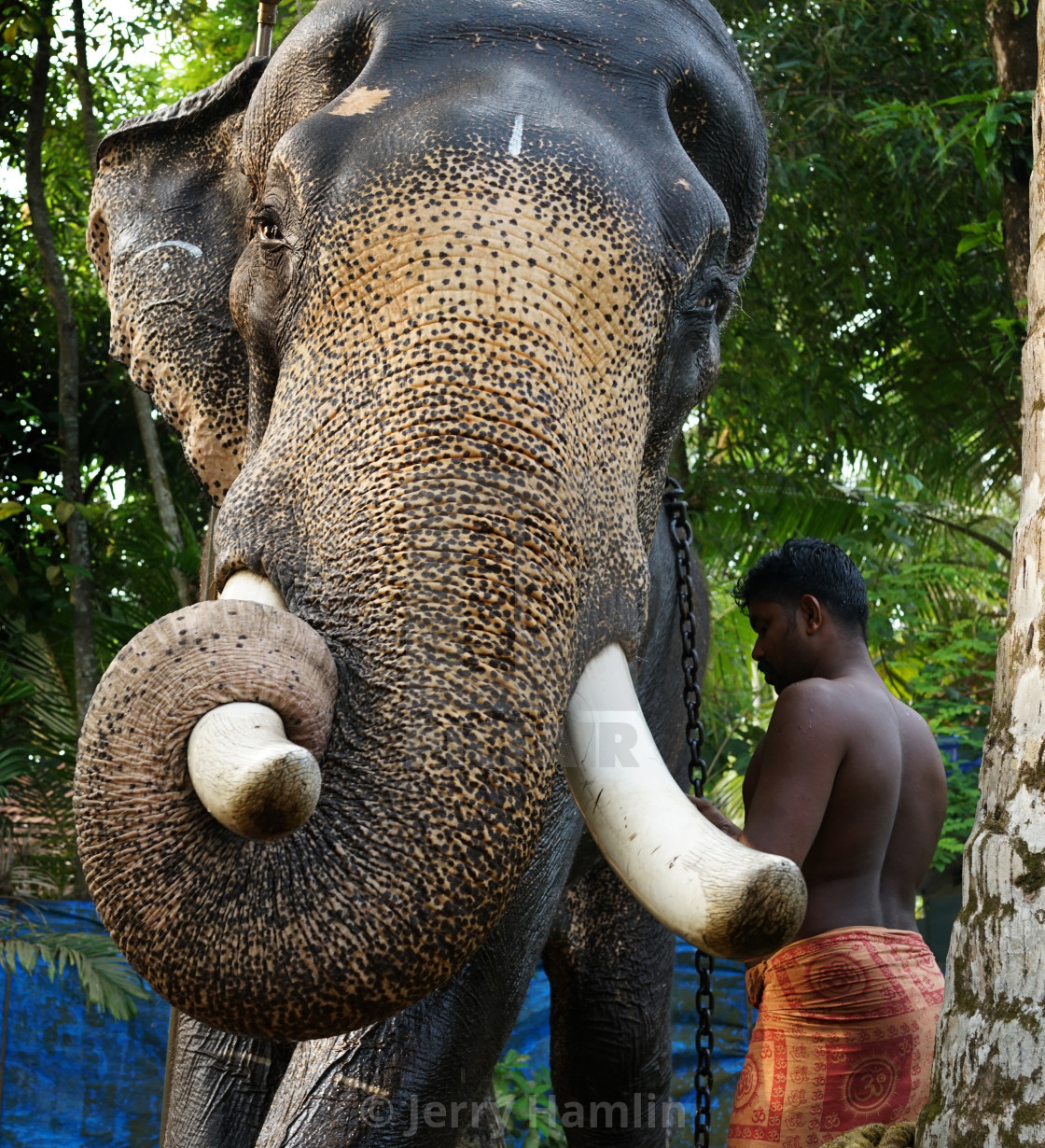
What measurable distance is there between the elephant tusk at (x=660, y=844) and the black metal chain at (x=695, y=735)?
2.12 feet

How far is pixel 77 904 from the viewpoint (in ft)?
19.2

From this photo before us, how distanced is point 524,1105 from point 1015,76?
416 centimetres

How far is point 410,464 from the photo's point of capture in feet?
5.62

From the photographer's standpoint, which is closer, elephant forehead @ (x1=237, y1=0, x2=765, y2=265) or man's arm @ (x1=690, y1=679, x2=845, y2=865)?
elephant forehead @ (x1=237, y1=0, x2=765, y2=265)

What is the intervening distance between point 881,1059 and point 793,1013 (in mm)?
171

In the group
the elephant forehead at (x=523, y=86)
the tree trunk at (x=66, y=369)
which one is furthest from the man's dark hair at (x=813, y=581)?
the tree trunk at (x=66, y=369)

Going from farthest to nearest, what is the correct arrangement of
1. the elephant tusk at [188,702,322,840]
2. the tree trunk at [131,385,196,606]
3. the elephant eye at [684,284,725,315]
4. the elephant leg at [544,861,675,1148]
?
the tree trunk at [131,385,196,606] < the elephant leg at [544,861,675,1148] < the elephant eye at [684,284,725,315] < the elephant tusk at [188,702,322,840]

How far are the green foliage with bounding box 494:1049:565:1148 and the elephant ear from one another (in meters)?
3.79

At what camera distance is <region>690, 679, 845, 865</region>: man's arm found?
240 centimetres

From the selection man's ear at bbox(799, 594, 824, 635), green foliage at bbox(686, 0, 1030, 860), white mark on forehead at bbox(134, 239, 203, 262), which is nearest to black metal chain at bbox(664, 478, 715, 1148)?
man's ear at bbox(799, 594, 824, 635)

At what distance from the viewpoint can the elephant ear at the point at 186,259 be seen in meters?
2.60

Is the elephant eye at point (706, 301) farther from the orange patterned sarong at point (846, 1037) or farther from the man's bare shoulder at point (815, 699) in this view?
the orange patterned sarong at point (846, 1037)

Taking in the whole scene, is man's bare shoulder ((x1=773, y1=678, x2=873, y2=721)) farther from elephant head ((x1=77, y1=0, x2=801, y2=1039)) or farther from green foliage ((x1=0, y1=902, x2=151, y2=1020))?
green foliage ((x1=0, y1=902, x2=151, y2=1020))

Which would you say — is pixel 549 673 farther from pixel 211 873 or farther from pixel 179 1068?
pixel 179 1068
